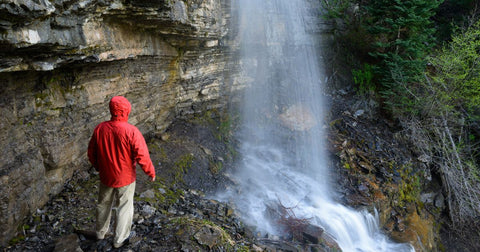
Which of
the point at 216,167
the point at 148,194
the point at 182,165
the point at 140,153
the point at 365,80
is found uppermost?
the point at 140,153

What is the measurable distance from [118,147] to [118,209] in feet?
2.53

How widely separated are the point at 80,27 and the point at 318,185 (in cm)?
659

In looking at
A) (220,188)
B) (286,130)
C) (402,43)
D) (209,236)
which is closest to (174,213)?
(209,236)

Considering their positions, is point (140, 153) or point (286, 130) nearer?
point (140, 153)

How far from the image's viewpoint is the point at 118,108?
9.57 ft

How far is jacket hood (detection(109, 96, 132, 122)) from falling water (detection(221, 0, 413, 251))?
3826mm

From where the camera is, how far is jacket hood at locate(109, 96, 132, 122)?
2895mm

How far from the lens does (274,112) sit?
9797 millimetres

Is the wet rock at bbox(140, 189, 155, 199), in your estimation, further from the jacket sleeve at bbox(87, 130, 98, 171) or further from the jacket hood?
the jacket hood

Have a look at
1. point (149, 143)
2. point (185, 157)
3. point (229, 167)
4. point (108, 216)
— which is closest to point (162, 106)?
point (149, 143)

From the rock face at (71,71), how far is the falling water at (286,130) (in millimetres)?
2619

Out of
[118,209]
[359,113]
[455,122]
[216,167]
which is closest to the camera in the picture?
[118,209]

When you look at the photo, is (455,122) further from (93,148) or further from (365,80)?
(93,148)

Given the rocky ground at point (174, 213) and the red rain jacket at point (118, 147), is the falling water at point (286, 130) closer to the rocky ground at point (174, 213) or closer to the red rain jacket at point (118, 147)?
the rocky ground at point (174, 213)
